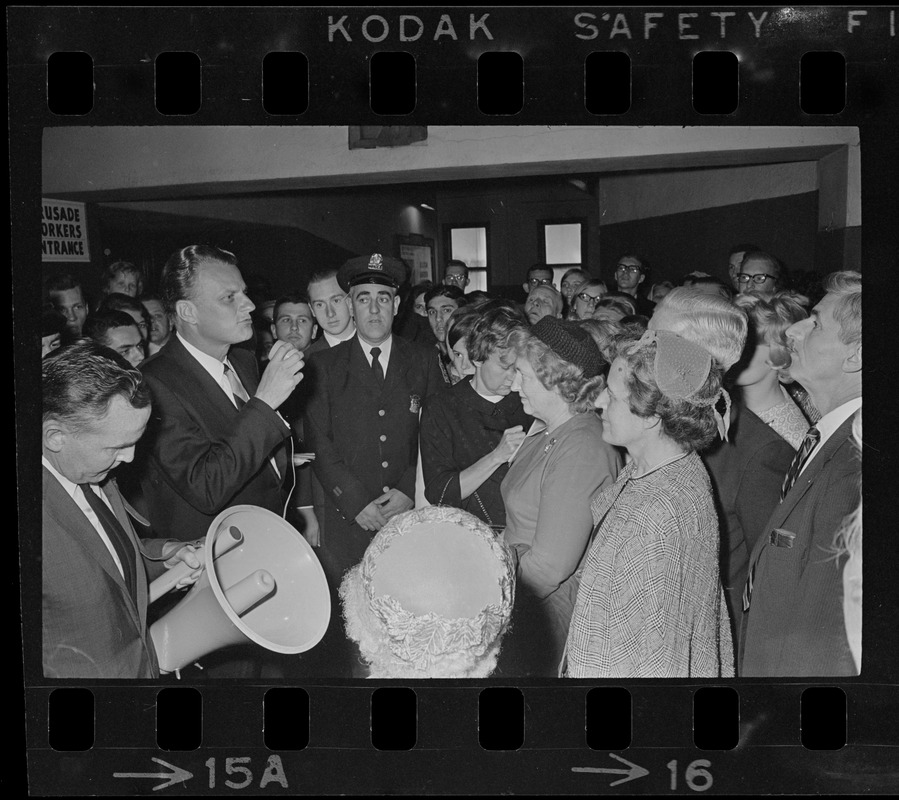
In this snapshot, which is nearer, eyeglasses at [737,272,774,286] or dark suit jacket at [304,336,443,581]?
eyeglasses at [737,272,774,286]

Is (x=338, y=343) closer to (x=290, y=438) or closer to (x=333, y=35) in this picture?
(x=290, y=438)

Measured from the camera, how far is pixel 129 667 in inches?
144

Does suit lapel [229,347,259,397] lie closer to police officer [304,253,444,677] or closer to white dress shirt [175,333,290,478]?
white dress shirt [175,333,290,478]

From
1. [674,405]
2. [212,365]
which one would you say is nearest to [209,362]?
[212,365]

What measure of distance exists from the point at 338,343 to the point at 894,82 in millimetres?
2304

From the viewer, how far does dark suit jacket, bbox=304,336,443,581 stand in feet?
12.4

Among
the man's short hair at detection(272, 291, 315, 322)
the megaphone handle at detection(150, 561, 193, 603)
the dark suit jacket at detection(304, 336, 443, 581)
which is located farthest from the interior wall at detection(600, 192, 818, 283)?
the megaphone handle at detection(150, 561, 193, 603)

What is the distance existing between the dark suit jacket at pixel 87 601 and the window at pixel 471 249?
1.55 m

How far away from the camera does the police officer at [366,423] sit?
12.4 feet

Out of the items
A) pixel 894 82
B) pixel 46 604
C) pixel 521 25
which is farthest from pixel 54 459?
pixel 894 82

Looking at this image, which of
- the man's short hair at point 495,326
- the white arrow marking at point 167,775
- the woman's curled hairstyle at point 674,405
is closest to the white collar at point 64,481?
the white arrow marking at point 167,775

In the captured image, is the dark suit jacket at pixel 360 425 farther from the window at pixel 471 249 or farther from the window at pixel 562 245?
the window at pixel 562 245

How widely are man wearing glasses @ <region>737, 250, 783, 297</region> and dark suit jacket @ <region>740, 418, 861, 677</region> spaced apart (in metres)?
0.58

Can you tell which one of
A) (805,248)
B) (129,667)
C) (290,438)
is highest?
(805,248)
